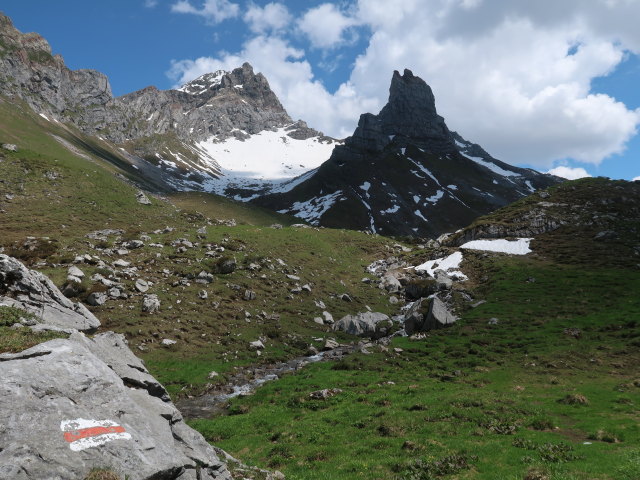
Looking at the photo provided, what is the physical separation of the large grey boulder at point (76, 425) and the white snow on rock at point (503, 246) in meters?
70.4

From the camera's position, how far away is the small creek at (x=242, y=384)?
25.9m

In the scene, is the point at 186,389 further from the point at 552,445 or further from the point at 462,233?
the point at 462,233

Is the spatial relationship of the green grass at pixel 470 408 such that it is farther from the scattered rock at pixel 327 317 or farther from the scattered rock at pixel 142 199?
the scattered rock at pixel 142 199

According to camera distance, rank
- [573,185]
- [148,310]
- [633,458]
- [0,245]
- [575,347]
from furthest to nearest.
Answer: [573,185]
[0,245]
[148,310]
[575,347]
[633,458]

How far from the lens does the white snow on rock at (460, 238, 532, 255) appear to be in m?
69.8

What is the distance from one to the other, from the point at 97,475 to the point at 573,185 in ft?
367

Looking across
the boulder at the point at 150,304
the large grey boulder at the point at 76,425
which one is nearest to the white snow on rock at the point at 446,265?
the boulder at the point at 150,304

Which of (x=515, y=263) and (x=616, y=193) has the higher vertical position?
(x=616, y=193)

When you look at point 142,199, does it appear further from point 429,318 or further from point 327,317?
point 429,318

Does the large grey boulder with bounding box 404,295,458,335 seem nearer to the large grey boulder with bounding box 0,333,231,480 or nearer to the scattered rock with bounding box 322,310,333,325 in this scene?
the scattered rock with bounding box 322,310,333,325

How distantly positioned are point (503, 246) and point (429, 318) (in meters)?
37.4

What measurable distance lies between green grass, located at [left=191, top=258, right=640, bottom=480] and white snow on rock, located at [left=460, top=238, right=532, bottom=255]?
26.4 metres

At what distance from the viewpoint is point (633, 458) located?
13922 mm

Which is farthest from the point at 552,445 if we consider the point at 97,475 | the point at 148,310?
the point at 148,310
